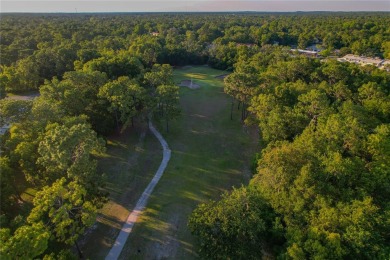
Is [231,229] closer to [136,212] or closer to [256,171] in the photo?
[136,212]

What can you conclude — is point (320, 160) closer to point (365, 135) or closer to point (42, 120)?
point (365, 135)

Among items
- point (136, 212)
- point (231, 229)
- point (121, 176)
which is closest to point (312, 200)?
point (231, 229)

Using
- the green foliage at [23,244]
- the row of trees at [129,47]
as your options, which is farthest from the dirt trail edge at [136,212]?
the row of trees at [129,47]

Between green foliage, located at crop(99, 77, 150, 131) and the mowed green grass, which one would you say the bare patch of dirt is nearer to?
the mowed green grass

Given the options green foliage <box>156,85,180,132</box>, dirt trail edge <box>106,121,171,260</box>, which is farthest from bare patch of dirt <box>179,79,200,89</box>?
dirt trail edge <box>106,121,171,260</box>

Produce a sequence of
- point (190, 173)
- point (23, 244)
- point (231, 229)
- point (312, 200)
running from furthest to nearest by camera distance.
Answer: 1. point (190, 173)
2. point (312, 200)
3. point (231, 229)
4. point (23, 244)

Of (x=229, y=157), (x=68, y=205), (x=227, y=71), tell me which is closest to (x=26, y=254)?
(x=68, y=205)
